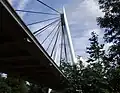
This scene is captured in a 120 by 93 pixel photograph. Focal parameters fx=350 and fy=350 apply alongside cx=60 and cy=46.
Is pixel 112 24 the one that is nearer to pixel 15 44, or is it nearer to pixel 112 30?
pixel 112 30

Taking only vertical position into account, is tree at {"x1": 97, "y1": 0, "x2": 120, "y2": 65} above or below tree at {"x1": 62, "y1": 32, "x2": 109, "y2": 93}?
above

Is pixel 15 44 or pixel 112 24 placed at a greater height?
pixel 112 24

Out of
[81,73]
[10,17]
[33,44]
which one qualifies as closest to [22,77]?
[81,73]

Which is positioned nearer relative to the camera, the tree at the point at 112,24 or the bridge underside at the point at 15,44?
Answer: the bridge underside at the point at 15,44

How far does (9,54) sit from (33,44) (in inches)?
148

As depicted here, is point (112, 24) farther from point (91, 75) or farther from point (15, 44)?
point (15, 44)

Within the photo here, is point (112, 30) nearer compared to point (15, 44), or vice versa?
point (15, 44)

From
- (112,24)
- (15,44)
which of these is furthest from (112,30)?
(15,44)

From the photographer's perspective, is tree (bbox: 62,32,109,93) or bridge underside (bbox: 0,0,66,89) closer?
bridge underside (bbox: 0,0,66,89)

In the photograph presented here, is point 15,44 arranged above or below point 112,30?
below

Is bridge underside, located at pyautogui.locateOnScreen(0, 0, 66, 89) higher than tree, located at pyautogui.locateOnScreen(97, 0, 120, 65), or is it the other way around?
tree, located at pyautogui.locateOnScreen(97, 0, 120, 65)

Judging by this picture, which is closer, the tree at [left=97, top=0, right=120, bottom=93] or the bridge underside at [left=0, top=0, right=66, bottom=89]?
the bridge underside at [left=0, top=0, right=66, bottom=89]

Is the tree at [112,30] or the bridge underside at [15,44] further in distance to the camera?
the tree at [112,30]

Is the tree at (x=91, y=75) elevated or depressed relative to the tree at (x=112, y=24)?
depressed
